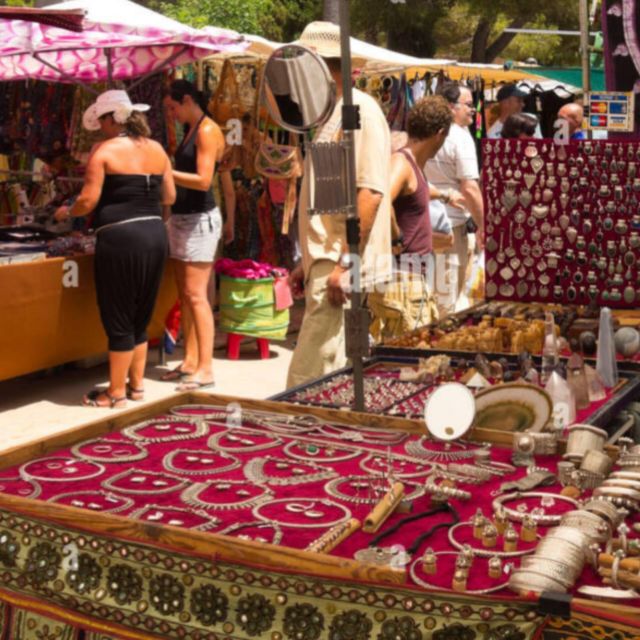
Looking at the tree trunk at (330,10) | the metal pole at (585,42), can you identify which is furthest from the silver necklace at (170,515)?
the tree trunk at (330,10)

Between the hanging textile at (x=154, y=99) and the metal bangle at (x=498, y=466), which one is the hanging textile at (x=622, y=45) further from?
the hanging textile at (x=154, y=99)

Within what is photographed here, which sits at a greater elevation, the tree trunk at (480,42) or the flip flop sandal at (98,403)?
the tree trunk at (480,42)

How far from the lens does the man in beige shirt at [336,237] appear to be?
4270 mm

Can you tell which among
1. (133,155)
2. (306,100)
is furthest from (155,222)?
(306,100)

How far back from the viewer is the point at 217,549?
2121 millimetres

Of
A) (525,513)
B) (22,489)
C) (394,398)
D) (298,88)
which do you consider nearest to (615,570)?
(525,513)

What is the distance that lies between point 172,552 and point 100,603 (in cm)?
21

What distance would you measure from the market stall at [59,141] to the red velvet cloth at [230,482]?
12.8ft

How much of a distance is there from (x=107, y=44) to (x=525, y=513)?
5753mm

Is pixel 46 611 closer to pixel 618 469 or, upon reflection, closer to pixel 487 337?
pixel 618 469

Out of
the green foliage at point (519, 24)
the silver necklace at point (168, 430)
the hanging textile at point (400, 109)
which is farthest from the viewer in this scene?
the green foliage at point (519, 24)

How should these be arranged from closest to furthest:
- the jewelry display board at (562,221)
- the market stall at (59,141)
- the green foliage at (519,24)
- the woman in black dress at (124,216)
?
the jewelry display board at (562,221)
the woman in black dress at (124,216)
the market stall at (59,141)
the green foliage at (519,24)

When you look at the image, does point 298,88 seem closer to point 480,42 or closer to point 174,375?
point 174,375

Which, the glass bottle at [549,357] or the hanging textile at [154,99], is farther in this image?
the hanging textile at [154,99]
